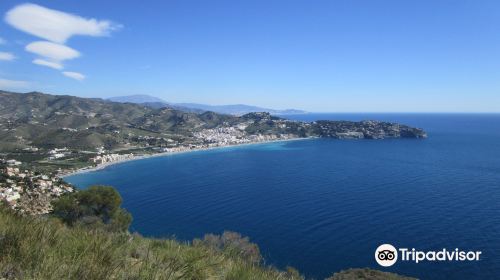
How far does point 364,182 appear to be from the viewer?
72.9 m

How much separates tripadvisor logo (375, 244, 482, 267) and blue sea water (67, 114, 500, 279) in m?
0.84

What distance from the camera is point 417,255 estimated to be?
36.9m

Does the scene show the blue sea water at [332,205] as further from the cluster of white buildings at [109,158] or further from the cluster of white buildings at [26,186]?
the cluster of white buildings at [26,186]

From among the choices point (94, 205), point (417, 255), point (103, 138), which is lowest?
point (417, 255)

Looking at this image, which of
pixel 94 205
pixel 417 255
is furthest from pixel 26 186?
pixel 417 255

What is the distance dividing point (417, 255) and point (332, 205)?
19.1m

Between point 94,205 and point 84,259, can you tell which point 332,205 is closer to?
point 94,205

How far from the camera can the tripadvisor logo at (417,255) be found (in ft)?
116

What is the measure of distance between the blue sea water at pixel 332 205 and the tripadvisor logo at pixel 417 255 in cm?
84

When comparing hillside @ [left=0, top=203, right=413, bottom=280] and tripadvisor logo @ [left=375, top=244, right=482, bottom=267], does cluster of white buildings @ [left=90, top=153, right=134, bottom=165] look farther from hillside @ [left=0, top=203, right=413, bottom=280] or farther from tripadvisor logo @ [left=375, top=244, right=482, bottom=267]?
hillside @ [left=0, top=203, right=413, bottom=280]

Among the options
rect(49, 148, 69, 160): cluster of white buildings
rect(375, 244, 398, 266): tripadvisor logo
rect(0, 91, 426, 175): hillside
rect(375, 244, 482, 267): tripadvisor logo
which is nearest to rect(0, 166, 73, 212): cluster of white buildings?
rect(0, 91, 426, 175): hillside

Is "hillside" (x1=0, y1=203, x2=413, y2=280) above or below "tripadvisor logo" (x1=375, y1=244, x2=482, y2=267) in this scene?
above

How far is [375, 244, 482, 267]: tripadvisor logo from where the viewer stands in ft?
116

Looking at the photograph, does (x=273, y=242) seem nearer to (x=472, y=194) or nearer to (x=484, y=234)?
(x=484, y=234)
